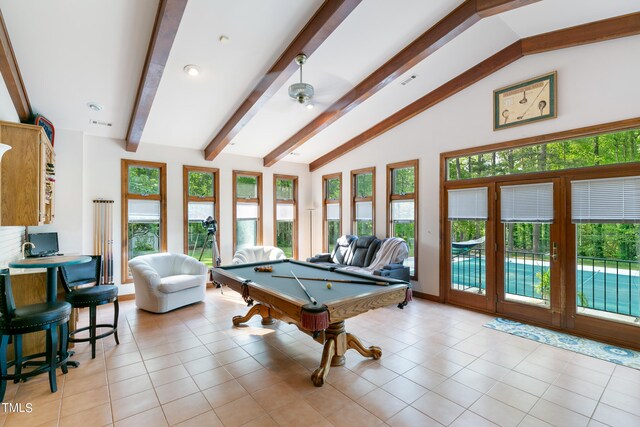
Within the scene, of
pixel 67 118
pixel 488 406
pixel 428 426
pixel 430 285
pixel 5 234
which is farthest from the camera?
pixel 430 285

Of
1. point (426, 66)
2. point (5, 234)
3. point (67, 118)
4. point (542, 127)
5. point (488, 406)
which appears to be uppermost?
point (426, 66)

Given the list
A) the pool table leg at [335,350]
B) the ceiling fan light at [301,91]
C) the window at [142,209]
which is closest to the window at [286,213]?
the window at [142,209]

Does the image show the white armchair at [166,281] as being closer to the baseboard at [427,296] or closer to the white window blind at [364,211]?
the white window blind at [364,211]

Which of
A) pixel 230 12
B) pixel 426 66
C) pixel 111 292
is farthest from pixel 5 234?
pixel 426 66

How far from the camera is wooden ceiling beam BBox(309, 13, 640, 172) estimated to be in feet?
11.5

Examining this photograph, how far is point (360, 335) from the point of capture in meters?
3.95

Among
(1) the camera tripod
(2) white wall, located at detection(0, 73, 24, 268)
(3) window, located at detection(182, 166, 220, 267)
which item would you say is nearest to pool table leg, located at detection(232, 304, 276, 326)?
(1) the camera tripod

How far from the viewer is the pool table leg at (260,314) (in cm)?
402

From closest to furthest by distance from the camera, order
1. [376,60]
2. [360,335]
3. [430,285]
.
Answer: [360,335] < [376,60] < [430,285]

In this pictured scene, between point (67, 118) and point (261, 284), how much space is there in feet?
13.9

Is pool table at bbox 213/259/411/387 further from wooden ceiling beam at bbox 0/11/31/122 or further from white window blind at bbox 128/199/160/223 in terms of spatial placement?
wooden ceiling beam at bbox 0/11/31/122

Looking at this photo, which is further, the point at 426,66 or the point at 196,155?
the point at 196,155

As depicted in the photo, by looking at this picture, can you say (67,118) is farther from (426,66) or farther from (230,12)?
(426,66)

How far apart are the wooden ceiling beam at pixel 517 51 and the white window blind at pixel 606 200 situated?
1666 mm
